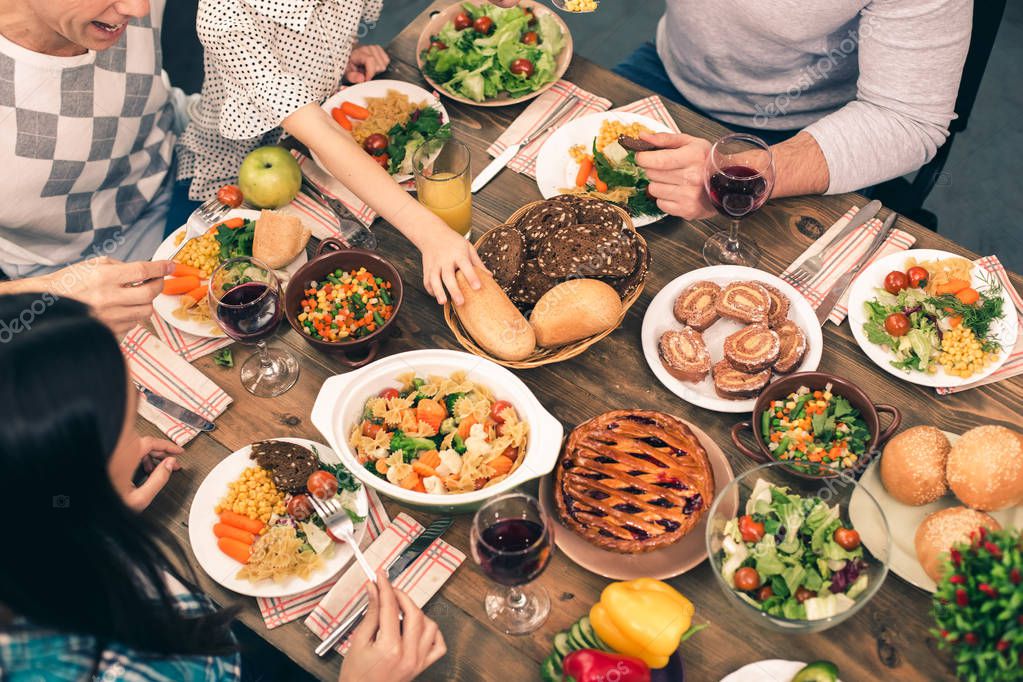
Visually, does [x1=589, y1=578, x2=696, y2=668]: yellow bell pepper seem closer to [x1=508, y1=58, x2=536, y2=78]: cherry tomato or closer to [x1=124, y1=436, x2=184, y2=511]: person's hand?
[x1=124, y1=436, x2=184, y2=511]: person's hand

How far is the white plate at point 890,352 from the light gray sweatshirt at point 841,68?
0.23m

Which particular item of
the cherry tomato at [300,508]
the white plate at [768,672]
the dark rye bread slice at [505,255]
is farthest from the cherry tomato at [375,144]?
the white plate at [768,672]

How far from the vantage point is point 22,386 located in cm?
105

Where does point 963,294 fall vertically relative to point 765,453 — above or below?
above

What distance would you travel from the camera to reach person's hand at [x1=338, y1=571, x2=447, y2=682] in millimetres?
1252

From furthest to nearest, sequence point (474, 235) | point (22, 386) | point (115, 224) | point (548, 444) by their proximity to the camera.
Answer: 1. point (115, 224)
2. point (474, 235)
3. point (548, 444)
4. point (22, 386)

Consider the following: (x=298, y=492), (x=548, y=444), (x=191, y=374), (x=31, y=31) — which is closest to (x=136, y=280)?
(x=191, y=374)

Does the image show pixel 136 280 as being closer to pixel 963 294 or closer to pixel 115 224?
pixel 115 224

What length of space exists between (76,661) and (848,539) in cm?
116

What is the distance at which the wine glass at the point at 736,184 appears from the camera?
5.46 feet

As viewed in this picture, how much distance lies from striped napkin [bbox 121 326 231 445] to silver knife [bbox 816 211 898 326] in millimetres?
1188

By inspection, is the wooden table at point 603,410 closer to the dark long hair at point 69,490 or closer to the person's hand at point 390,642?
the person's hand at point 390,642

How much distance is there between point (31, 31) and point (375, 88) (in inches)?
29.3

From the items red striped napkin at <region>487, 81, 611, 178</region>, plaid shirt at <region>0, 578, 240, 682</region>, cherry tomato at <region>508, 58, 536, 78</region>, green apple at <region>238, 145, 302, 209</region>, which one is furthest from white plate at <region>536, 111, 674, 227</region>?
plaid shirt at <region>0, 578, 240, 682</region>
